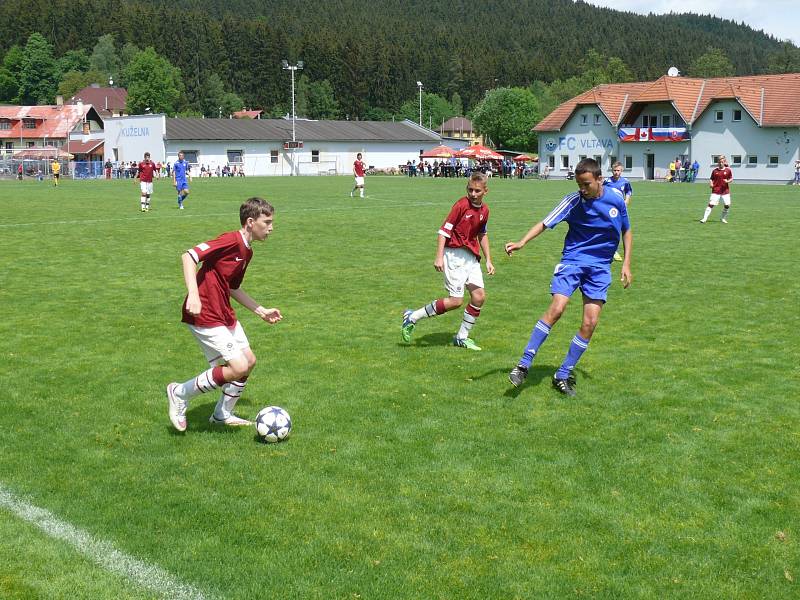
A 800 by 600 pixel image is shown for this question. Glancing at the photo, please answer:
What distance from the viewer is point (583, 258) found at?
791 centimetres

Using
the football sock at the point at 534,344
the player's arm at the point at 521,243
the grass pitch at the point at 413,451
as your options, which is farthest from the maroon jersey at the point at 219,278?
the football sock at the point at 534,344

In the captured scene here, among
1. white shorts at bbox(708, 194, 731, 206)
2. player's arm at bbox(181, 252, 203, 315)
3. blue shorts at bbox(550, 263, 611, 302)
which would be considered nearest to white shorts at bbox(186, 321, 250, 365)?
player's arm at bbox(181, 252, 203, 315)

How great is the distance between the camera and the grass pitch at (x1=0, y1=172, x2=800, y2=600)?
15.1 ft

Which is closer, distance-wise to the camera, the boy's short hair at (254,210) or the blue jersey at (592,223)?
the boy's short hair at (254,210)

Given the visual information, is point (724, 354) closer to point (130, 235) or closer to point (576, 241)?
point (576, 241)

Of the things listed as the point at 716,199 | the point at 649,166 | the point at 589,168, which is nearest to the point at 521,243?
the point at 589,168

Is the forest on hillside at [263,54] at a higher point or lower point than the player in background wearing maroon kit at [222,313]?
higher

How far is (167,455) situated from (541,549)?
2857 millimetres

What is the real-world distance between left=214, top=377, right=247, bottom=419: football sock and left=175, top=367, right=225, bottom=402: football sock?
129 mm

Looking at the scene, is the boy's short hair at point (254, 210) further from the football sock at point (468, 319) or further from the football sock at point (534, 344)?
the football sock at point (468, 319)

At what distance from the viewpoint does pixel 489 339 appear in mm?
10156

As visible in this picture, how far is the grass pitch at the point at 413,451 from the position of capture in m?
4.61

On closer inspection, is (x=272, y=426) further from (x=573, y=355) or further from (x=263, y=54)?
(x=263, y=54)

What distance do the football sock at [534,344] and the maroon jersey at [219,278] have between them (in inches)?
108
